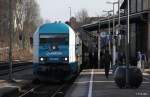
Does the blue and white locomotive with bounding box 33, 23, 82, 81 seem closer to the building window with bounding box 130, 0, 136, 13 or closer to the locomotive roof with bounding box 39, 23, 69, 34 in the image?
the locomotive roof with bounding box 39, 23, 69, 34

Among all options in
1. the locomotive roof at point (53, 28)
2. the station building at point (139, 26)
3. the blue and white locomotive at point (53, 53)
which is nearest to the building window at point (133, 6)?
the station building at point (139, 26)

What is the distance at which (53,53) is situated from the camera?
34.6 metres

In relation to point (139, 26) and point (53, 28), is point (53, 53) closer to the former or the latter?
point (53, 28)

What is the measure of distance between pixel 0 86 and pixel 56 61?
16.4 ft

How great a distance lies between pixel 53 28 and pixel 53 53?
5.98 ft

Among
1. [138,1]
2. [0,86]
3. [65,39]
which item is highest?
[138,1]

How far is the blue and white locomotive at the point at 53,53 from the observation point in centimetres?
3425

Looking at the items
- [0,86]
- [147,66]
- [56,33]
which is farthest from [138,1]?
[0,86]

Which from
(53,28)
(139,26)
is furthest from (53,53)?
(139,26)

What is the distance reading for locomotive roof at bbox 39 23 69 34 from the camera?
35.2 m

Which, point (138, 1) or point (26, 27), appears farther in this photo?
point (26, 27)

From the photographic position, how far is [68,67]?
34.1 metres

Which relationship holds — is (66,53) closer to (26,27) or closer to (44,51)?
(44,51)

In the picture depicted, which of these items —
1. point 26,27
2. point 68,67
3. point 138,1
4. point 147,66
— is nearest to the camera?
point 68,67
